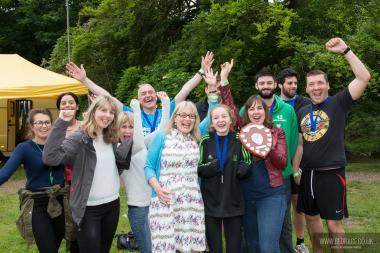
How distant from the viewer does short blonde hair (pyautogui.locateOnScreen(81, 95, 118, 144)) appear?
11.7 feet

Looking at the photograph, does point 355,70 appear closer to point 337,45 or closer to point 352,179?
point 337,45

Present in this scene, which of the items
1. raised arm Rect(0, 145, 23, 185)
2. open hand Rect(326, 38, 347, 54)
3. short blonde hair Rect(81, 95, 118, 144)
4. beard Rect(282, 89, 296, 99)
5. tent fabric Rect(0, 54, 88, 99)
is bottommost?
raised arm Rect(0, 145, 23, 185)

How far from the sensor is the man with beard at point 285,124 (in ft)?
13.6

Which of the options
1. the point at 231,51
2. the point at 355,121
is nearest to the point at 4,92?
the point at 231,51

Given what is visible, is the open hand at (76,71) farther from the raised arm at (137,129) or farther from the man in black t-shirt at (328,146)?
the man in black t-shirt at (328,146)

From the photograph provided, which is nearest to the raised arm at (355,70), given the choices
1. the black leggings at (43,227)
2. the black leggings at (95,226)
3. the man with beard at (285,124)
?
the man with beard at (285,124)

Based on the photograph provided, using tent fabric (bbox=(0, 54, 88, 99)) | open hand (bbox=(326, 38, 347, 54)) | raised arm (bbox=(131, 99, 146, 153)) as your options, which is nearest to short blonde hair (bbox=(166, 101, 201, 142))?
raised arm (bbox=(131, 99, 146, 153))

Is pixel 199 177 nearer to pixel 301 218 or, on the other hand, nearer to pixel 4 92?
pixel 301 218

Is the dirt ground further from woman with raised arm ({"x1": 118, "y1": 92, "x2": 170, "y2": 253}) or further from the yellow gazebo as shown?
woman with raised arm ({"x1": 118, "y1": 92, "x2": 170, "y2": 253})

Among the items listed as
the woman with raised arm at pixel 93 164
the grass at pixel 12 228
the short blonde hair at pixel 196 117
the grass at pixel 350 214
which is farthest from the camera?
the grass at pixel 350 214

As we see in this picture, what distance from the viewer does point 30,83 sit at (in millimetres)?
9609

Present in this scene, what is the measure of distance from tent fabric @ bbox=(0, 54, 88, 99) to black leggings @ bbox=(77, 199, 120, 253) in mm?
6394

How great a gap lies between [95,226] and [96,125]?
0.83 m

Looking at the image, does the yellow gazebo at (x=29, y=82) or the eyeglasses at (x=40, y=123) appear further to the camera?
the yellow gazebo at (x=29, y=82)
